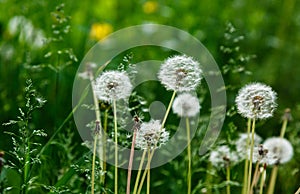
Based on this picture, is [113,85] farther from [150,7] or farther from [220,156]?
[150,7]

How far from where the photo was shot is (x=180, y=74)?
1.34m

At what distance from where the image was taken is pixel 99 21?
11.7 feet

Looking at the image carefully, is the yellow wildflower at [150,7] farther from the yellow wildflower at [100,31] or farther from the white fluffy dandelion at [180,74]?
the white fluffy dandelion at [180,74]

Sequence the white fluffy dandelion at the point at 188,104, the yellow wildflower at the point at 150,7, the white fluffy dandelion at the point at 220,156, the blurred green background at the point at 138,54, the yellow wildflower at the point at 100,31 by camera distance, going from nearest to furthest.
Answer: the white fluffy dandelion at the point at 188,104 → the white fluffy dandelion at the point at 220,156 → the blurred green background at the point at 138,54 → the yellow wildflower at the point at 100,31 → the yellow wildflower at the point at 150,7

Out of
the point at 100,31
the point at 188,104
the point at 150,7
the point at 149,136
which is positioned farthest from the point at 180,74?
the point at 150,7

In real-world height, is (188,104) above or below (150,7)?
below

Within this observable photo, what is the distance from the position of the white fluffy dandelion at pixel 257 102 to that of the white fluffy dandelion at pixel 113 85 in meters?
0.26

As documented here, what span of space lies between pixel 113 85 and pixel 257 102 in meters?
0.32

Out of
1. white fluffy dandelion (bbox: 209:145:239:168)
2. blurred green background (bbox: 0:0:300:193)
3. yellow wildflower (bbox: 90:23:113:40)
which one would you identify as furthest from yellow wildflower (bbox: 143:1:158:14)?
white fluffy dandelion (bbox: 209:145:239:168)

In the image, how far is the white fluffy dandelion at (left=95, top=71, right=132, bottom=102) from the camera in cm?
140

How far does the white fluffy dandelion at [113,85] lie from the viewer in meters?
1.40

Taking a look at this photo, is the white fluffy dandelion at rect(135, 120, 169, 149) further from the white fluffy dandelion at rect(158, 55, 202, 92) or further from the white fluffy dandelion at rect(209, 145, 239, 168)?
the white fluffy dandelion at rect(209, 145, 239, 168)

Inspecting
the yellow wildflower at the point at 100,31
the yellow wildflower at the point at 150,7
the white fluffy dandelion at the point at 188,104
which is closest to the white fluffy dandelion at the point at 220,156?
the white fluffy dandelion at the point at 188,104

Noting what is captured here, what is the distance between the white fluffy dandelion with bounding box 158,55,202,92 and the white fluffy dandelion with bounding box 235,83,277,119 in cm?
11
